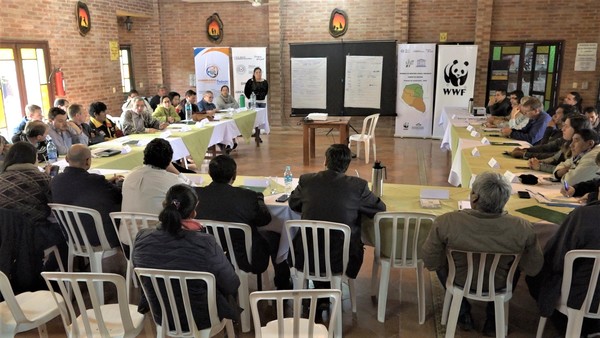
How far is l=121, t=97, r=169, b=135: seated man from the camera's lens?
620 cm

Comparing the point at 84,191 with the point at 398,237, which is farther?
the point at 84,191

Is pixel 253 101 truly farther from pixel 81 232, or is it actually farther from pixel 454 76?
pixel 81 232

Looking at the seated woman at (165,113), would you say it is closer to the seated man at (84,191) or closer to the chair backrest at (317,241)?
the seated man at (84,191)

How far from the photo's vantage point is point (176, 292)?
2.19m

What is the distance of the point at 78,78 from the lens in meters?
8.10

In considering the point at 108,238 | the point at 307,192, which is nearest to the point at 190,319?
the point at 307,192

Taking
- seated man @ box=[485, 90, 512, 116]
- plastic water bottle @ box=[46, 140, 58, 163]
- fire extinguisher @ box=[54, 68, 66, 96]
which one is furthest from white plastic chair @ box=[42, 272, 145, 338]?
seated man @ box=[485, 90, 512, 116]

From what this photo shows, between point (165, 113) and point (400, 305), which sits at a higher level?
Result: point (165, 113)

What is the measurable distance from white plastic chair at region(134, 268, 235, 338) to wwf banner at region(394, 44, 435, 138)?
8059 millimetres

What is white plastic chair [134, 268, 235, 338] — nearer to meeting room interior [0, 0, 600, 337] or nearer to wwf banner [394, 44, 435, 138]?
meeting room interior [0, 0, 600, 337]

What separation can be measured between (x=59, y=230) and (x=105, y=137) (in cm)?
290

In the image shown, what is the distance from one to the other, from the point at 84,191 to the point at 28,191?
0.34 m

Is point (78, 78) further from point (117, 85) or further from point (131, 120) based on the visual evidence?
point (131, 120)

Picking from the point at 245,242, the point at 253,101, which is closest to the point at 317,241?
the point at 245,242
